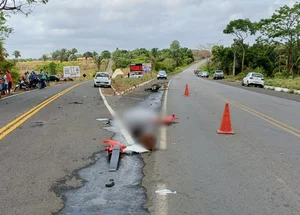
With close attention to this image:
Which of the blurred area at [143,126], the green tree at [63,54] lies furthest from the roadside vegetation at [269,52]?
the green tree at [63,54]

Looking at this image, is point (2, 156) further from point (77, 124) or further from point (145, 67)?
point (145, 67)

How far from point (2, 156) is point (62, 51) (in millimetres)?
133351

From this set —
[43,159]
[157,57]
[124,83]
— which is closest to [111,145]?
[43,159]

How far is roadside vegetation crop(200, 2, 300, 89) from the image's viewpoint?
136 ft

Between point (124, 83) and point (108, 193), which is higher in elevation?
point (108, 193)

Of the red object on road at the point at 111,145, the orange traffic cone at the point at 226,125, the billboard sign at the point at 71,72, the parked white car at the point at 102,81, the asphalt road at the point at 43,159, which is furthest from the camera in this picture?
the billboard sign at the point at 71,72

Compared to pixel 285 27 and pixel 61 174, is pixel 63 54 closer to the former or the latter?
pixel 285 27

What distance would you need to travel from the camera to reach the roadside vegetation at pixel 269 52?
41.6 m

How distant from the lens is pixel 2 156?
6.71 m

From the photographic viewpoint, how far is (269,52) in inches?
2751

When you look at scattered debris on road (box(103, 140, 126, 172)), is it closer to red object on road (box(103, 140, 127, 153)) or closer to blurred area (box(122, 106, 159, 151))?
red object on road (box(103, 140, 127, 153))

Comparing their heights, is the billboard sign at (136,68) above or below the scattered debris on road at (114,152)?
below

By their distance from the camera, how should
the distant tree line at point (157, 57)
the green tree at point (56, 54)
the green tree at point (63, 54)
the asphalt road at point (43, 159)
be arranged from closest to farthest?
the asphalt road at point (43, 159)
the distant tree line at point (157, 57)
the green tree at point (63, 54)
the green tree at point (56, 54)

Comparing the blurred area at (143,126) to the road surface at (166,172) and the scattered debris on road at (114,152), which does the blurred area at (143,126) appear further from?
the scattered debris on road at (114,152)
